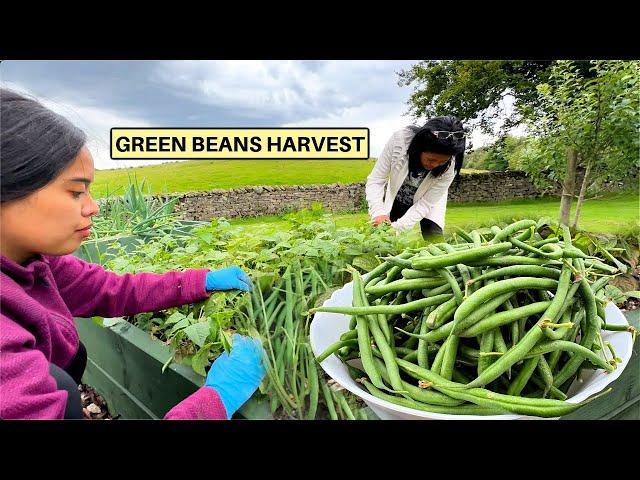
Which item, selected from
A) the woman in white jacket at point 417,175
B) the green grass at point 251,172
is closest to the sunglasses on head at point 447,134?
the woman in white jacket at point 417,175

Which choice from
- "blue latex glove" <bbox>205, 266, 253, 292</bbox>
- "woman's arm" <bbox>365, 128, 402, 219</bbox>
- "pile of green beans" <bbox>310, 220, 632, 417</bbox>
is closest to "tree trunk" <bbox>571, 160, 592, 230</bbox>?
"pile of green beans" <bbox>310, 220, 632, 417</bbox>

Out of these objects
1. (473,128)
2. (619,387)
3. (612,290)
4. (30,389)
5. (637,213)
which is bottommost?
(619,387)

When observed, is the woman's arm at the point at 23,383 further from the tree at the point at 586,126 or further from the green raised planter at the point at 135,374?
the tree at the point at 586,126

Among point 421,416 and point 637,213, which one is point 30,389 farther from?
point 637,213

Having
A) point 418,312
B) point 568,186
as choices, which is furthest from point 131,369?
point 568,186

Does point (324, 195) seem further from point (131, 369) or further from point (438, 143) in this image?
point (131, 369)

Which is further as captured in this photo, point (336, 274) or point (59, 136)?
point (336, 274)

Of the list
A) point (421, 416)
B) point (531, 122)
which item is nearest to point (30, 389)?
point (421, 416)

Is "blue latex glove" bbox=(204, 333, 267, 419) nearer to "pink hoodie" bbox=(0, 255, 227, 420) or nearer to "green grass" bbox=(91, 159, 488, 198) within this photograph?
"pink hoodie" bbox=(0, 255, 227, 420)
